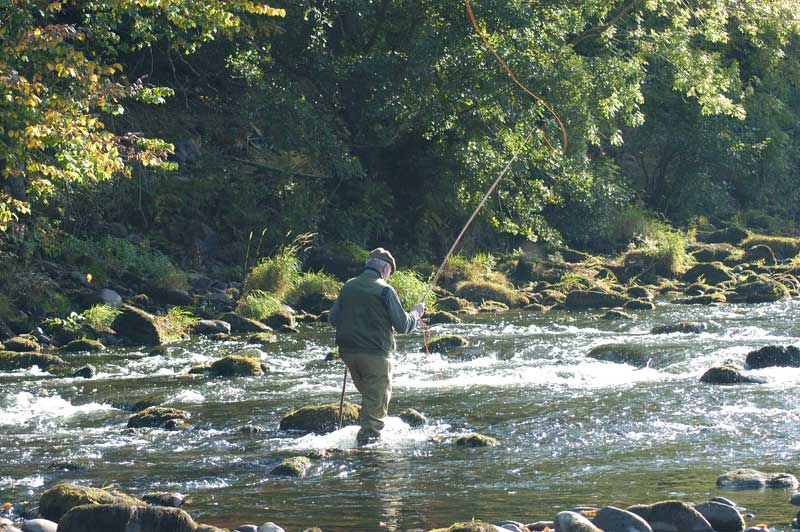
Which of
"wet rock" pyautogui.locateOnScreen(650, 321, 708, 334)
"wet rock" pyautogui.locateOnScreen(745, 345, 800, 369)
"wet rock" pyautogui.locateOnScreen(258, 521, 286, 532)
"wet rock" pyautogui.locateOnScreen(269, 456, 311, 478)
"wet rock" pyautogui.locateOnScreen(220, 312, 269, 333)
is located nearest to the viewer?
"wet rock" pyautogui.locateOnScreen(258, 521, 286, 532)

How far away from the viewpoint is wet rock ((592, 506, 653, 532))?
588 centimetres

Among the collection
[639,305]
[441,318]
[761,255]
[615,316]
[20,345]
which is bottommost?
[20,345]

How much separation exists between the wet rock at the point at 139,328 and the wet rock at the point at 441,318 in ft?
14.8

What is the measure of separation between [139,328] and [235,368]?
3778 millimetres

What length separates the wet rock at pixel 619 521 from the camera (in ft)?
19.3

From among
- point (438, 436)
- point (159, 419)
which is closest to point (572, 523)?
point (438, 436)

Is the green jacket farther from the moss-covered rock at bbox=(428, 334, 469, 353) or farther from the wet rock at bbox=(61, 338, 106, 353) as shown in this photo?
the wet rock at bbox=(61, 338, 106, 353)

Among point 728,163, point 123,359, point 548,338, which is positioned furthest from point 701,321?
point 728,163

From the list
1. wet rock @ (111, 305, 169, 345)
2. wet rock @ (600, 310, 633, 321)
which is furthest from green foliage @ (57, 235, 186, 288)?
wet rock @ (600, 310, 633, 321)

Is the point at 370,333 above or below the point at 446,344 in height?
above

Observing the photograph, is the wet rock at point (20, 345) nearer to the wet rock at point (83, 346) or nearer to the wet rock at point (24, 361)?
the wet rock at point (83, 346)

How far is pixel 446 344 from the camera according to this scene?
14.9m

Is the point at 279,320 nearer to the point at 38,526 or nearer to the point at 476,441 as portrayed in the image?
the point at 476,441

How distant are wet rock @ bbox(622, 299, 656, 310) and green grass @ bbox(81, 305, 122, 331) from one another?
8.84 metres
